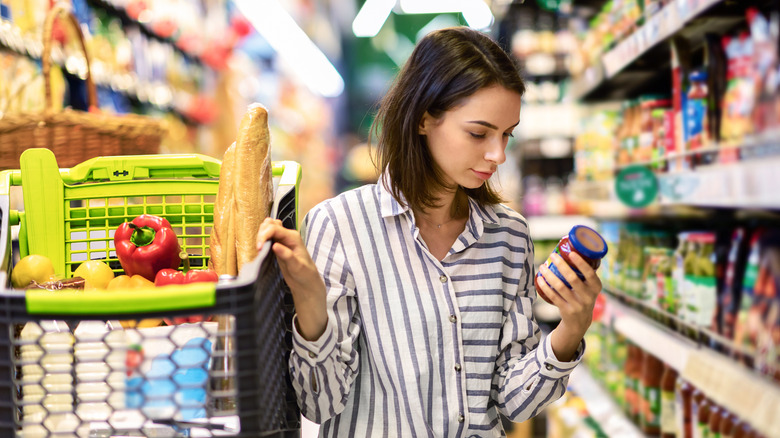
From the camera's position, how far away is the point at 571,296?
4.48ft

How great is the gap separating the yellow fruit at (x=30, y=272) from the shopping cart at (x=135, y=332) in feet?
0.10

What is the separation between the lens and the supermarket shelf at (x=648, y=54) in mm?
1821

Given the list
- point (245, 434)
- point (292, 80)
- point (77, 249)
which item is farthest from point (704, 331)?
point (292, 80)

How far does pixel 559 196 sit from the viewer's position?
189 inches

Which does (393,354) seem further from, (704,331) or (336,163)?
(336,163)

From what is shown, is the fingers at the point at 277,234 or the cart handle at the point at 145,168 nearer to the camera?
the fingers at the point at 277,234

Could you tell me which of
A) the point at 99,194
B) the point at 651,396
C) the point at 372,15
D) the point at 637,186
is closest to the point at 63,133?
the point at 99,194

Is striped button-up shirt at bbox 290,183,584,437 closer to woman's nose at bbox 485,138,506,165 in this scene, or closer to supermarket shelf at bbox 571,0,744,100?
woman's nose at bbox 485,138,506,165

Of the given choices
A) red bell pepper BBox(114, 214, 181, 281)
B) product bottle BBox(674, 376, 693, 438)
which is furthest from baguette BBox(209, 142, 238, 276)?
product bottle BBox(674, 376, 693, 438)

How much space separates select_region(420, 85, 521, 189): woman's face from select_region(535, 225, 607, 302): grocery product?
20 cm

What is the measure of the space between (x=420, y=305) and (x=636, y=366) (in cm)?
152

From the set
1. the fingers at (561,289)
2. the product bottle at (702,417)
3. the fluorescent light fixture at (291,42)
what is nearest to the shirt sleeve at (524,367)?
the fingers at (561,289)

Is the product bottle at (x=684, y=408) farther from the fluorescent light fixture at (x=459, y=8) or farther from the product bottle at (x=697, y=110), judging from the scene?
the fluorescent light fixture at (x=459, y=8)

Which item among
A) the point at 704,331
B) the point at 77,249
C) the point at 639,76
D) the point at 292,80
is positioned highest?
the point at 292,80
